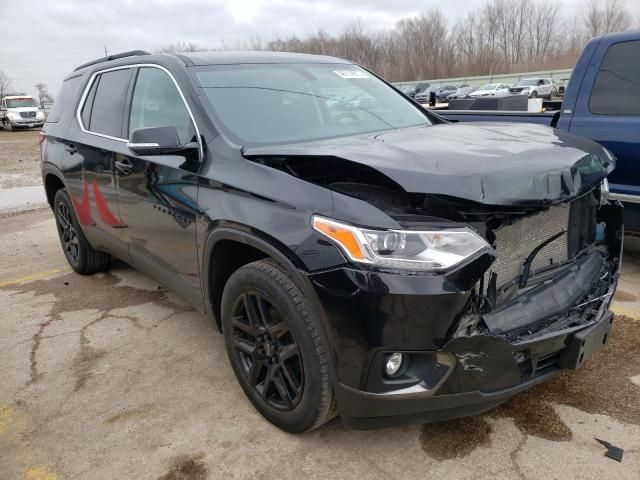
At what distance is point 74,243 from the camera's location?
5062 mm

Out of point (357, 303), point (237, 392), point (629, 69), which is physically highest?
point (629, 69)

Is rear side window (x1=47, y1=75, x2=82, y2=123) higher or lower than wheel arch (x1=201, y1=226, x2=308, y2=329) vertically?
higher

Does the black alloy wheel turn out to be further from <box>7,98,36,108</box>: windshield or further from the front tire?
<box>7,98,36,108</box>: windshield

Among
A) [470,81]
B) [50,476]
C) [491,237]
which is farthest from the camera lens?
[470,81]

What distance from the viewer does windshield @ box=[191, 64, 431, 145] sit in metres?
2.95

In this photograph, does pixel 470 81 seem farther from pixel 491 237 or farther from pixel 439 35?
pixel 491 237

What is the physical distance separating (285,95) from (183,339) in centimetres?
177

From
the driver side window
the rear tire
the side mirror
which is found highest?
the driver side window

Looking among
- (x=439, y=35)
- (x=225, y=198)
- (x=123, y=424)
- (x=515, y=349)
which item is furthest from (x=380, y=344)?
(x=439, y=35)

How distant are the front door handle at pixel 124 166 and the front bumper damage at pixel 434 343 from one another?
191 cm

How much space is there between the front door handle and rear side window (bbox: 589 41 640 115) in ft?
11.7

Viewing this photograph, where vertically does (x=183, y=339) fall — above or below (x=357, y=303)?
below

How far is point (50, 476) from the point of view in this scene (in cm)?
243

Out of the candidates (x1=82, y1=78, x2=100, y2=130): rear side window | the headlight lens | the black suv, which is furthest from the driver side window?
the headlight lens
